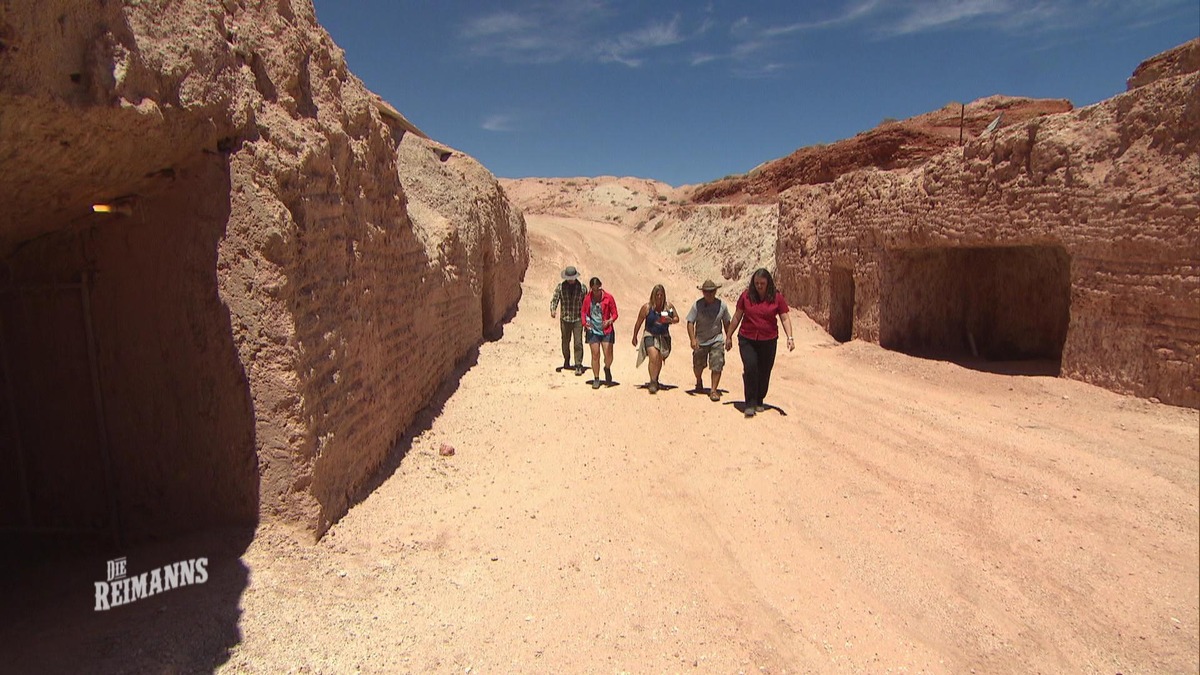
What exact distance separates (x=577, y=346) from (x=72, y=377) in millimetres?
6256

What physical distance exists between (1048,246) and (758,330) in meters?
5.26

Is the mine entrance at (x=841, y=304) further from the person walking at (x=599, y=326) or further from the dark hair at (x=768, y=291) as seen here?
the dark hair at (x=768, y=291)

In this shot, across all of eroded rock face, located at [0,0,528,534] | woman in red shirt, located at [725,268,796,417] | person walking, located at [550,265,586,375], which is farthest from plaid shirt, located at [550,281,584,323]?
eroded rock face, located at [0,0,528,534]

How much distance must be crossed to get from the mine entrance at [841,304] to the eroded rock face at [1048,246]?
27 mm

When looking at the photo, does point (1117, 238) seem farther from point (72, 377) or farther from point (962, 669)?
point (72, 377)

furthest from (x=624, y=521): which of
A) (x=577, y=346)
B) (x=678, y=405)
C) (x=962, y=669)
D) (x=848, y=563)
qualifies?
(x=577, y=346)

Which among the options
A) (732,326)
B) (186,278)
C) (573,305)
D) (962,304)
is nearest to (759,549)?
(732,326)

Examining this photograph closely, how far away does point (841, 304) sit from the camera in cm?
1320

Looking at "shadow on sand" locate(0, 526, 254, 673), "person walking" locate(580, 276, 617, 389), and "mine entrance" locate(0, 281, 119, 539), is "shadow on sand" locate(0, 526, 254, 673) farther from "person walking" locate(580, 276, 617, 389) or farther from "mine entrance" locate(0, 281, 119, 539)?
"person walking" locate(580, 276, 617, 389)

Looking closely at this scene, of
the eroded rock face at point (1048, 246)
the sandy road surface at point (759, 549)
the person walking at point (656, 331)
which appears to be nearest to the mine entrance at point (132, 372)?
the sandy road surface at point (759, 549)

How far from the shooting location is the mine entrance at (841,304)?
13117 millimetres

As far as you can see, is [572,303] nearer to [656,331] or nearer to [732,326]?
[656,331]

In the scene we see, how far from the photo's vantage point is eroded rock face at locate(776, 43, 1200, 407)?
683 centimetres

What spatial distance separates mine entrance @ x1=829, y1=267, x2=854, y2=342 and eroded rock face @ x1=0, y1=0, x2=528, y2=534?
34.9 feet
